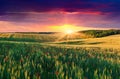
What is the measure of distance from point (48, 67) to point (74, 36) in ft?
182

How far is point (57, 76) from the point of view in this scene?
257 inches

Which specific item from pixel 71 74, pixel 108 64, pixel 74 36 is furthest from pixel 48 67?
pixel 74 36

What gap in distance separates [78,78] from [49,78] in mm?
815

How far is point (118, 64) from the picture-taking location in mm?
9453

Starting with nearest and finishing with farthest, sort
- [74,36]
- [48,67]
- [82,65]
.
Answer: [48,67] < [82,65] < [74,36]

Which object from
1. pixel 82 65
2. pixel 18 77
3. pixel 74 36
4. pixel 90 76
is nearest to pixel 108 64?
pixel 82 65

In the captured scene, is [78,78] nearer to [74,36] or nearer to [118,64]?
[118,64]

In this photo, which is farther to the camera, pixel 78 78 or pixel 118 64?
pixel 118 64

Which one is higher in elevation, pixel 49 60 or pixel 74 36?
pixel 49 60

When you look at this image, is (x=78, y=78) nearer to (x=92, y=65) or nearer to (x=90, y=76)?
(x=90, y=76)

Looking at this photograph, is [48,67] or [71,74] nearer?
[71,74]

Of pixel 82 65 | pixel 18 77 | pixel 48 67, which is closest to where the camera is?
Result: pixel 18 77

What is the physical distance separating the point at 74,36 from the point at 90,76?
2233 inches

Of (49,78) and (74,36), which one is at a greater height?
(49,78)
